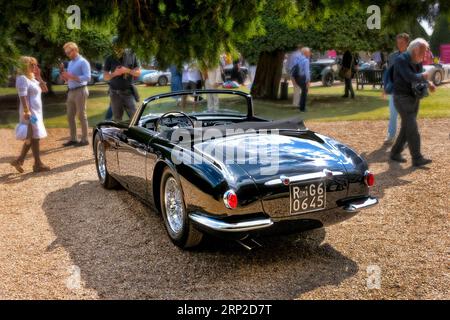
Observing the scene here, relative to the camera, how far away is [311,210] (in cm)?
386

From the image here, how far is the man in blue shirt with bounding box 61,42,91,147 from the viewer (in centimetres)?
934

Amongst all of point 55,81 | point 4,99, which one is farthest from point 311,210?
point 55,81

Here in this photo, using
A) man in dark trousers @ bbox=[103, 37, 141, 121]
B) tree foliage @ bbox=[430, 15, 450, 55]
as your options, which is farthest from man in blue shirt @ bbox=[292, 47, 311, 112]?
tree foliage @ bbox=[430, 15, 450, 55]

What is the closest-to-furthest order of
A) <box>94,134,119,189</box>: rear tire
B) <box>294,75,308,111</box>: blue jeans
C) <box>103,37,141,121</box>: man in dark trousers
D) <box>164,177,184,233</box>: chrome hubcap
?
<box>164,177,184,233</box>: chrome hubcap
<box>94,134,119,189</box>: rear tire
<box>103,37,141,121</box>: man in dark trousers
<box>294,75,308,111</box>: blue jeans

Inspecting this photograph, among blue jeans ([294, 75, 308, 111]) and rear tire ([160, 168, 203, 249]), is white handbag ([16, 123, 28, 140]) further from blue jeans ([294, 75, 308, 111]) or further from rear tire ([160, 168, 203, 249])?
blue jeans ([294, 75, 308, 111])

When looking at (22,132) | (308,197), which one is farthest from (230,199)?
(22,132)

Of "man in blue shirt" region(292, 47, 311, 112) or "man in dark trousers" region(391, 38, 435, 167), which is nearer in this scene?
"man in dark trousers" region(391, 38, 435, 167)

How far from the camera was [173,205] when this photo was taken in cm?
451

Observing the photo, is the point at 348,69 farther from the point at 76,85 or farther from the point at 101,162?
the point at 101,162

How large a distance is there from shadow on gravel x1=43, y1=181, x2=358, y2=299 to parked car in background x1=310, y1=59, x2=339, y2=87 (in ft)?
75.2

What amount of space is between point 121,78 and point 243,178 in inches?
234

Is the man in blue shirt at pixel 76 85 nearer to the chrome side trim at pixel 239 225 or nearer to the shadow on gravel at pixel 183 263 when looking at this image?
the shadow on gravel at pixel 183 263

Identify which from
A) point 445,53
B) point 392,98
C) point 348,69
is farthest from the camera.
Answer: point 445,53
